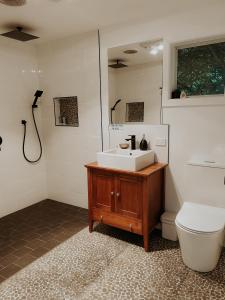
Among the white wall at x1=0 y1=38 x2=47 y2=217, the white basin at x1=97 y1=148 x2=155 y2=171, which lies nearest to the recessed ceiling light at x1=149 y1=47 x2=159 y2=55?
the white basin at x1=97 y1=148 x2=155 y2=171

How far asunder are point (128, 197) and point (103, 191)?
324 millimetres

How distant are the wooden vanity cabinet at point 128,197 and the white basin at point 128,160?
2.4 inches

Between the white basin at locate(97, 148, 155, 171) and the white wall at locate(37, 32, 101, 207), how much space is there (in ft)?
2.06

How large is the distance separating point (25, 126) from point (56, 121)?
462 millimetres

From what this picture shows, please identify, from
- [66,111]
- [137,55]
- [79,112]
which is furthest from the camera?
[66,111]

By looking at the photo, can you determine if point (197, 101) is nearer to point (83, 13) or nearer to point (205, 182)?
point (205, 182)

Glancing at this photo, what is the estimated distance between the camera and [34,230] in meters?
2.96

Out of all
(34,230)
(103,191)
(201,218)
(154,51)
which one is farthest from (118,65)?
(34,230)

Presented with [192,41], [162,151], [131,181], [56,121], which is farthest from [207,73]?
[56,121]

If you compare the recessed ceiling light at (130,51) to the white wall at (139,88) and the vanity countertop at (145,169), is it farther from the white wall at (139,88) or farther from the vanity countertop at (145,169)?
the vanity countertop at (145,169)

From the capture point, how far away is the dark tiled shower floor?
7.85ft

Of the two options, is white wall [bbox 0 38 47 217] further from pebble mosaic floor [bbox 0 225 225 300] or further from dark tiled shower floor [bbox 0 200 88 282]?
pebble mosaic floor [bbox 0 225 225 300]

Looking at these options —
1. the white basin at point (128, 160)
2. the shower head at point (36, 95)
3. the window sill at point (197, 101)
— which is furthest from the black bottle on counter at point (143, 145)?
the shower head at point (36, 95)

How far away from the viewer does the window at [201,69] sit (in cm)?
244
